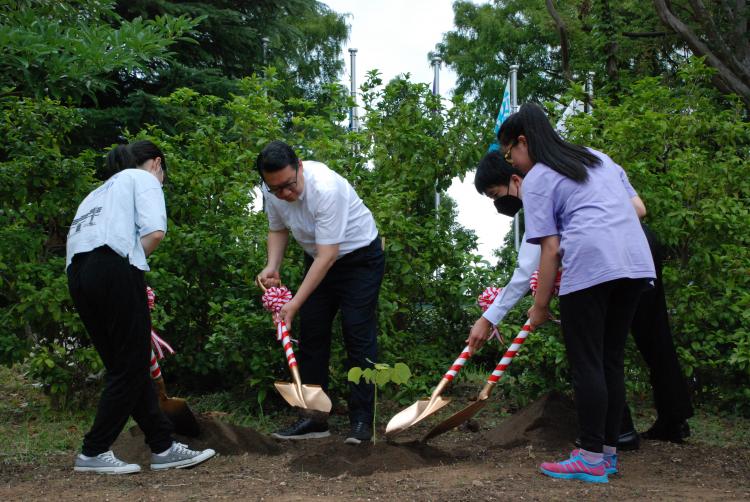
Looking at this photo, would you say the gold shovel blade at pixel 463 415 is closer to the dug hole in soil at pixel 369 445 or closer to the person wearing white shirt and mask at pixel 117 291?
the dug hole in soil at pixel 369 445

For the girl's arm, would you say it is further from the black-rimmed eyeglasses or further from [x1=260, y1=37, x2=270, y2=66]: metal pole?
[x1=260, y1=37, x2=270, y2=66]: metal pole

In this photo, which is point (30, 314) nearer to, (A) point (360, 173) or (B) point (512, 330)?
(A) point (360, 173)

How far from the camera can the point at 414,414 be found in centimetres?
442

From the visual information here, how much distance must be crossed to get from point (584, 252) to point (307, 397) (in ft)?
5.81

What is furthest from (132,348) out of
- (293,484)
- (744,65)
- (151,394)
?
(744,65)

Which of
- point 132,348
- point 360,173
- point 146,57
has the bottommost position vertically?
point 132,348

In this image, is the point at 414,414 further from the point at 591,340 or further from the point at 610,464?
the point at 591,340

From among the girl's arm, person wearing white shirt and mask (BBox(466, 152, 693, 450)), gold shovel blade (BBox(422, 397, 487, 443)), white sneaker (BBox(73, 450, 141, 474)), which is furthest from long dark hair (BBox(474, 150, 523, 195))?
white sneaker (BBox(73, 450, 141, 474))

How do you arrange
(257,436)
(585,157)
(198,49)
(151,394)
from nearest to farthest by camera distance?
1. (585,157)
2. (151,394)
3. (257,436)
4. (198,49)

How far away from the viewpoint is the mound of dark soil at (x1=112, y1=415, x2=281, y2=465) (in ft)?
14.3

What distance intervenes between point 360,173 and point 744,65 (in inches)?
392

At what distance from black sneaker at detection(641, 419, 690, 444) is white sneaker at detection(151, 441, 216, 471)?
2.30 meters

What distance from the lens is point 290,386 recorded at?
461 cm

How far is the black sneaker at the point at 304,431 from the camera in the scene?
187 inches
